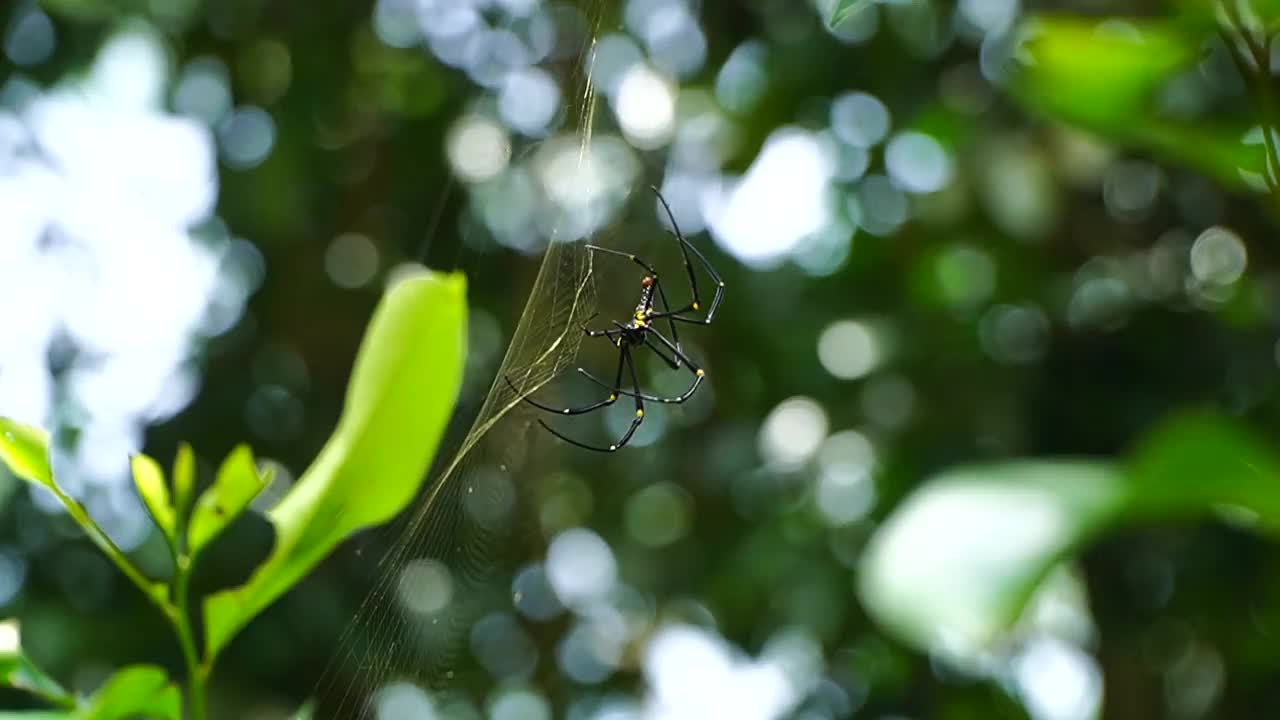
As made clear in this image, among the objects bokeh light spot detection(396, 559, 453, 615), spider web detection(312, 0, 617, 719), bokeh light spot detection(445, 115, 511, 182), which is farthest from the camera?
bokeh light spot detection(445, 115, 511, 182)

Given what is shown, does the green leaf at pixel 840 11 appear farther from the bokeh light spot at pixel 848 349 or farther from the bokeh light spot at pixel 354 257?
the bokeh light spot at pixel 354 257

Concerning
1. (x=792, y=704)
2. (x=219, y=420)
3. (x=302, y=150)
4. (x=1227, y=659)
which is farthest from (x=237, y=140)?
(x=1227, y=659)

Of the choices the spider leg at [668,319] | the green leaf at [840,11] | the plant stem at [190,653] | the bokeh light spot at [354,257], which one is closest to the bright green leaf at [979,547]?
the green leaf at [840,11]

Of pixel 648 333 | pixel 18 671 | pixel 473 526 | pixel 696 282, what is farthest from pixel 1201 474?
pixel 473 526

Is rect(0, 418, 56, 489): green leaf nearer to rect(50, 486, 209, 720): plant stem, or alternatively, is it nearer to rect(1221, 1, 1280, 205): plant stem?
rect(50, 486, 209, 720): plant stem

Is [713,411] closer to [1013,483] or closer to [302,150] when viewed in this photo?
[302,150]

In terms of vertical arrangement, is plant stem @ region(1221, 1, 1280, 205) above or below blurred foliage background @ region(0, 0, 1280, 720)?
above

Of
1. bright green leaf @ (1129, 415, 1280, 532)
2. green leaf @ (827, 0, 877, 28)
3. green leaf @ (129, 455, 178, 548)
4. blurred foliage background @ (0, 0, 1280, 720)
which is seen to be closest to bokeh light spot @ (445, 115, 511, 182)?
blurred foliage background @ (0, 0, 1280, 720)
